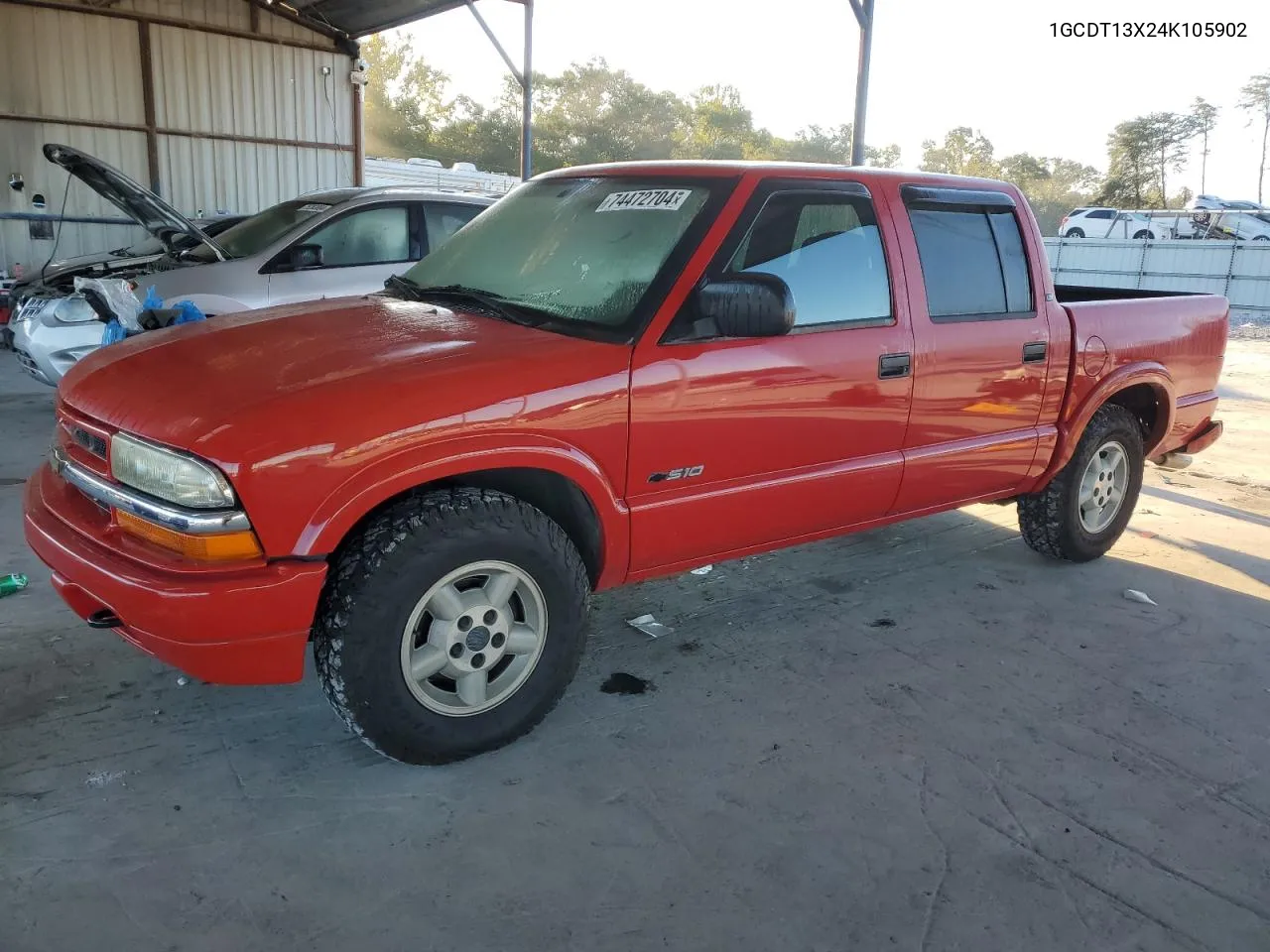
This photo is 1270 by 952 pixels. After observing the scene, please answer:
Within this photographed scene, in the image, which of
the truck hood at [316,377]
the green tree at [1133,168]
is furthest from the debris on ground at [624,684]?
the green tree at [1133,168]

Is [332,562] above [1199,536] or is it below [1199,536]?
above

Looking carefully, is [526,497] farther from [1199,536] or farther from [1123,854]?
[1199,536]

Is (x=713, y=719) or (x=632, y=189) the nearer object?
(x=713, y=719)

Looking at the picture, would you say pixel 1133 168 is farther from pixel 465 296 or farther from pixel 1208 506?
pixel 465 296

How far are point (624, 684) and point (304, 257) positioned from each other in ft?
16.3

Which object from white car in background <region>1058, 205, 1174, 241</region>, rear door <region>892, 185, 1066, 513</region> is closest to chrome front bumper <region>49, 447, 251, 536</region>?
rear door <region>892, 185, 1066, 513</region>

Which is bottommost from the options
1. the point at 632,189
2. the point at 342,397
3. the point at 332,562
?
the point at 332,562

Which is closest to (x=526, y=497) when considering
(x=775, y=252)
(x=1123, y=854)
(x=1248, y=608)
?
(x=775, y=252)

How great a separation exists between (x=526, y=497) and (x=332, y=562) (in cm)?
67

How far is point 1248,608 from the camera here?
446 centimetres

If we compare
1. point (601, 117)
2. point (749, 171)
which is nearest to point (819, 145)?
point (601, 117)

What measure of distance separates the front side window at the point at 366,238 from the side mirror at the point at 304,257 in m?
0.18

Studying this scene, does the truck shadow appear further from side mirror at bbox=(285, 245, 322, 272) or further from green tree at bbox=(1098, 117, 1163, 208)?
green tree at bbox=(1098, 117, 1163, 208)

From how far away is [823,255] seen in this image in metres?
3.52
